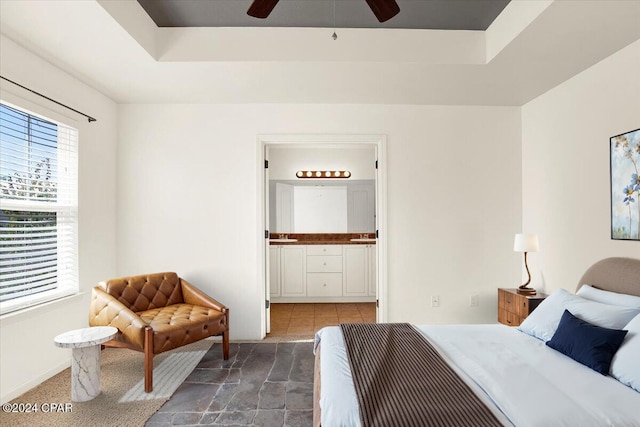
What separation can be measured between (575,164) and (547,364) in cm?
195

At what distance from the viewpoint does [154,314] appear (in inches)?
117

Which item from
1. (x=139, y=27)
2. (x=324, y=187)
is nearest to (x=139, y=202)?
(x=139, y=27)

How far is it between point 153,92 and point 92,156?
0.84m

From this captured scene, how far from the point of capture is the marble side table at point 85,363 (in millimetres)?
2340

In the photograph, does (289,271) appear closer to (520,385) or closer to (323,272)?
(323,272)

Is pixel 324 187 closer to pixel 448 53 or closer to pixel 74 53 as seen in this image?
pixel 448 53

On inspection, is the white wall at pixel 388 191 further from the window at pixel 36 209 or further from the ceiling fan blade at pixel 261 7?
the ceiling fan blade at pixel 261 7

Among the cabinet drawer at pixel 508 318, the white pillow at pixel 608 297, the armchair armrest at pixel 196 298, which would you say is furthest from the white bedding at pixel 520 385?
the armchair armrest at pixel 196 298

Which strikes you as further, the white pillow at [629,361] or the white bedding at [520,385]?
the white pillow at [629,361]

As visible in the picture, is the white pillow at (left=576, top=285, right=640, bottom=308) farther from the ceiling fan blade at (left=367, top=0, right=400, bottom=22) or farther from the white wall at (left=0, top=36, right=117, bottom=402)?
the white wall at (left=0, top=36, right=117, bottom=402)

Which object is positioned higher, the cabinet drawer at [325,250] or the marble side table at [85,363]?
the cabinet drawer at [325,250]

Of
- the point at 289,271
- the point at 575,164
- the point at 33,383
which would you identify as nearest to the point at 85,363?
the point at 33,383

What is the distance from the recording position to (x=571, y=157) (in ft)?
9.71

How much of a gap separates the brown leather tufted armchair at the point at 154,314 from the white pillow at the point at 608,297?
9.21ft
